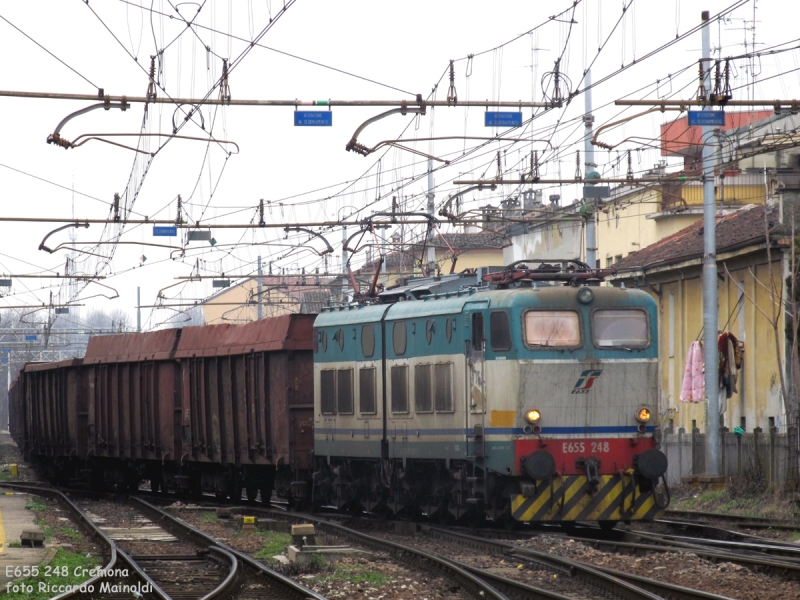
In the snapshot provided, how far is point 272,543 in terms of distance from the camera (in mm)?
17453

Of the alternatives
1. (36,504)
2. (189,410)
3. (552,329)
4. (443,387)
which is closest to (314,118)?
(443,387)

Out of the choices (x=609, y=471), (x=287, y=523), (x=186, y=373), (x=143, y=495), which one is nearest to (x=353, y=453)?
(x=287, y=523)

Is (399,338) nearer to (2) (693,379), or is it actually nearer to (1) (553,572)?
(1) (553,572)

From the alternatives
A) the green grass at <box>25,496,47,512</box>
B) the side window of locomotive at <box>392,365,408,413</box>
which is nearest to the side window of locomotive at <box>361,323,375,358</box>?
the side window of locomotive at <box>392,365,408,413</box>

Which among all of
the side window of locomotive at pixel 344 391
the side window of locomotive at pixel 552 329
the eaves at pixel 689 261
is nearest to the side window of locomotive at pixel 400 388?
the side window of locomotive at pixel 344 391

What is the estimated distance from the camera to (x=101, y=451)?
31.6m

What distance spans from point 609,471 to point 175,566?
226 inches

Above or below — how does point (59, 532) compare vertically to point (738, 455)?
below

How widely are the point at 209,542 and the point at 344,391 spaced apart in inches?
173

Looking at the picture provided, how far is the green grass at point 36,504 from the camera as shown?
79.8 feet

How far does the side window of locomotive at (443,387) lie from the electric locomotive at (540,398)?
21 millimetres

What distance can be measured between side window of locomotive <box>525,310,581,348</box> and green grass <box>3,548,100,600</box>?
20.4 feet

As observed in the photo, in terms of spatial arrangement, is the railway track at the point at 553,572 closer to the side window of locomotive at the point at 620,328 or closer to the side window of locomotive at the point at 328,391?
the side window of locomotive at the point at 620,328

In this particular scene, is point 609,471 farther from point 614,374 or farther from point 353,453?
point 353,453
